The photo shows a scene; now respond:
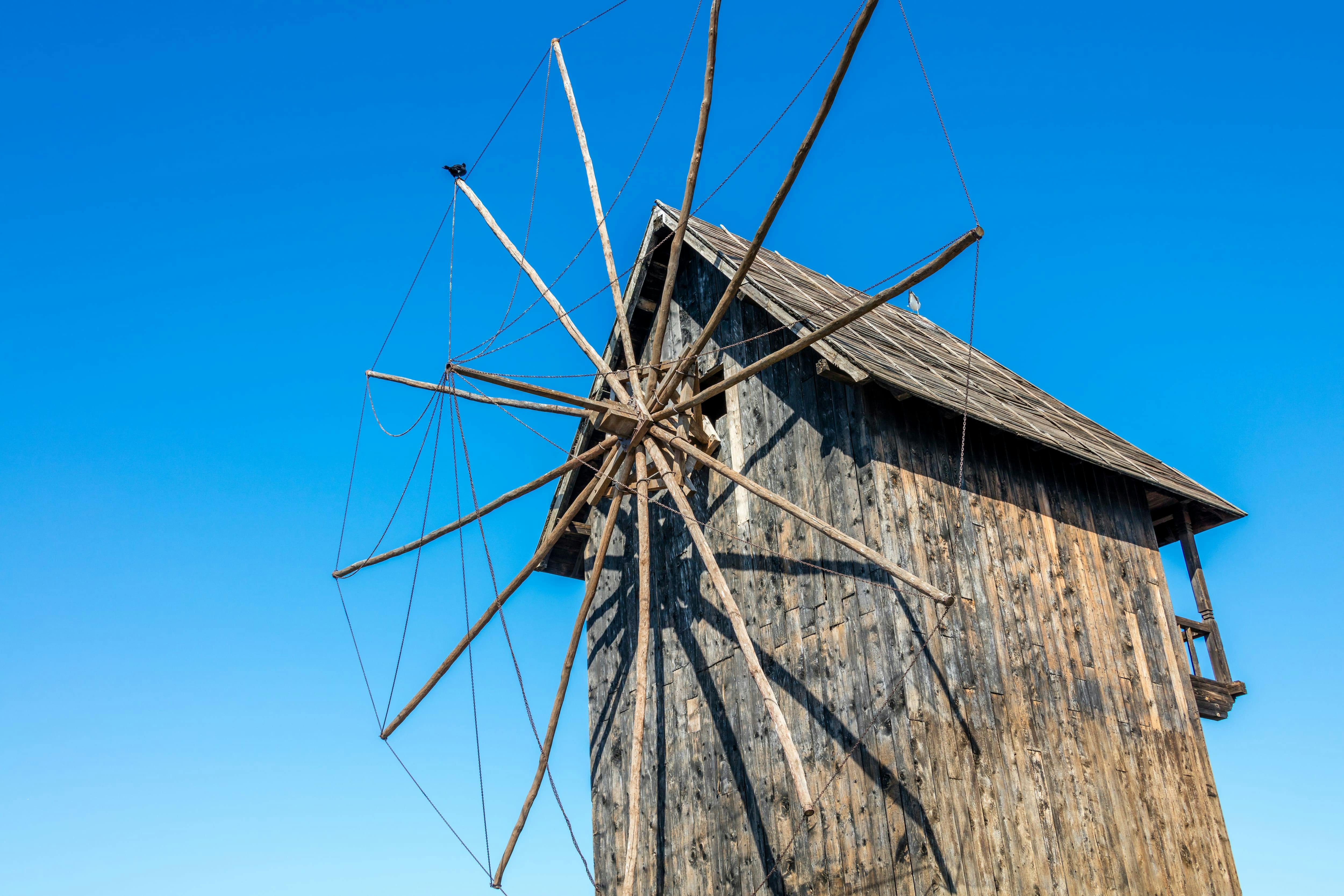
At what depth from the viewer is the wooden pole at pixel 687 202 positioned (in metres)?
10.5

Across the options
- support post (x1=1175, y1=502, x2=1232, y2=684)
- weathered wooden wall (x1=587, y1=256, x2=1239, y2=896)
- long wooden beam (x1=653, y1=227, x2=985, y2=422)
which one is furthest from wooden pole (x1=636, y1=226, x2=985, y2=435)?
support post (x1=1175, y1=502, x2=1232, y2=684)

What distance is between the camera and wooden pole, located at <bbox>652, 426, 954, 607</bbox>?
344 inches

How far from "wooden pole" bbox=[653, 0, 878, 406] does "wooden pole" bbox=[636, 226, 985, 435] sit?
18 cm

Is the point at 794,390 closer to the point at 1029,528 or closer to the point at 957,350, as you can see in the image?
the point at 1029,528

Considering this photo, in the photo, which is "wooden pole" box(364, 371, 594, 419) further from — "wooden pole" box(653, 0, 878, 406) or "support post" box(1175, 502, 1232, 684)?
"support post" box(1175, 502, 1232, 684)

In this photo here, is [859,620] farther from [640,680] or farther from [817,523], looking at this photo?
[640,680]

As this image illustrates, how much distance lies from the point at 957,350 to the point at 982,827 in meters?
7.98

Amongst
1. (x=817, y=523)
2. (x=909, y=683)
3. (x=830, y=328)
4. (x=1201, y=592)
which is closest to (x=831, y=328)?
(x=830, y=328)

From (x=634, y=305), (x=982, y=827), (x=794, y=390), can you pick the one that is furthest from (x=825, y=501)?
(x=634, y=305)

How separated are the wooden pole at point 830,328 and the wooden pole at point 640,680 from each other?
63 centimetres

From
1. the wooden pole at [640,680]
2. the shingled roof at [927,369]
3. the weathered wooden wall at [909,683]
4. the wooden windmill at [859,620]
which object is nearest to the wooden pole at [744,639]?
the wooden windmill at [859,620]

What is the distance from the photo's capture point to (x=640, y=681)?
10.6 metres

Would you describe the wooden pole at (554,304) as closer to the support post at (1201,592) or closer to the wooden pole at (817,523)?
the wooden pole at (817,523)

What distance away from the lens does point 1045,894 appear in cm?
952
